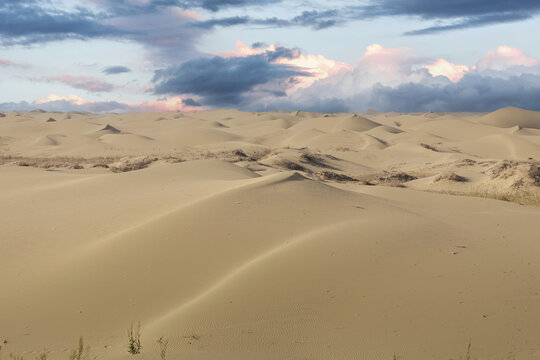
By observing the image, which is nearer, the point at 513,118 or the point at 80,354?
the point at 80,354

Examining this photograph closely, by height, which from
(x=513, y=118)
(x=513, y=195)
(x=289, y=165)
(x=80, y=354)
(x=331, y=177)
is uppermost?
(x=80, y=354)

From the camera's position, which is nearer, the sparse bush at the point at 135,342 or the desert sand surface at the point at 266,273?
the sparse bush at the point at 135,342

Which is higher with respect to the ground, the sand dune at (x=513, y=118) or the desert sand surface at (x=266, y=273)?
the desert sand surface at (x=266, y=273)

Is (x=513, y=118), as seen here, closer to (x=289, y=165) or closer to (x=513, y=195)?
(x=289, y=165)

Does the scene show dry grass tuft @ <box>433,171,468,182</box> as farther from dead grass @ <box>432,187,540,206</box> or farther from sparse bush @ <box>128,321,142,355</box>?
sparse bush @ <box>128,321,142,355</box>

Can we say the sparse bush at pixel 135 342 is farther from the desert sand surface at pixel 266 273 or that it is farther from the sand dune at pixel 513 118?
the sand dune at pixel 513 118

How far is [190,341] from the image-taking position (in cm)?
477

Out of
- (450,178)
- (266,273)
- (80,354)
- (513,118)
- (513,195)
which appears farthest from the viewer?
(513,118)

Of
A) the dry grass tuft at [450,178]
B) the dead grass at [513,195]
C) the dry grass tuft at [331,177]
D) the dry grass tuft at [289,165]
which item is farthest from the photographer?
the dry grass tuft at [289,165]

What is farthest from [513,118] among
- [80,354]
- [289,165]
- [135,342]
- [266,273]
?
[80,354]

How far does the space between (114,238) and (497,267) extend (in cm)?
583

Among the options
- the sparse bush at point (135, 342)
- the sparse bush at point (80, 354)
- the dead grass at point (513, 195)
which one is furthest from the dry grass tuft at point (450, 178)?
the sparse bush at point (80, 354)

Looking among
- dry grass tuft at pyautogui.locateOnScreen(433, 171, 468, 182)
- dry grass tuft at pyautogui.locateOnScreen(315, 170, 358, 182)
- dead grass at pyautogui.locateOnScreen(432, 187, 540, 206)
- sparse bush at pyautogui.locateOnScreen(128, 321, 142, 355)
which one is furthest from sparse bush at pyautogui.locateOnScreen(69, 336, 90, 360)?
dry grass tuft at pyautogui.locateOnScreen(433, 171, 468, 182)

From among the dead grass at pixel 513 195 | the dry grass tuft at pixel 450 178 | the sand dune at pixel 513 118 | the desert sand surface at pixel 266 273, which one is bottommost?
the sand dune at pixel 513 118
